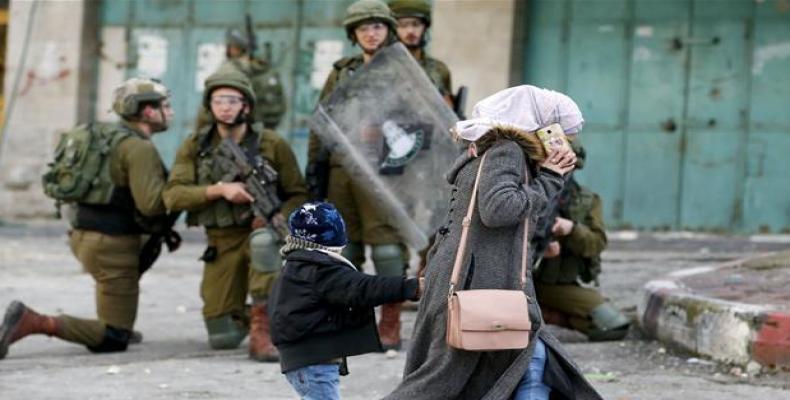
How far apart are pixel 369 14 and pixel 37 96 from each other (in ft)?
29.6

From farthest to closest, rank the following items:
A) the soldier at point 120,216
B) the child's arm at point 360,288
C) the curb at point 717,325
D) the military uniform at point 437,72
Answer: the military uniform at point 437,72 → the soldier at point 120,216 → the curb at point 717,325 → the child's arm at point 360,288

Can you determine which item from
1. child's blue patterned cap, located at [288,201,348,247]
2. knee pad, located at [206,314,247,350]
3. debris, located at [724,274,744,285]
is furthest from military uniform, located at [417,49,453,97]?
child's blue patterned cap, located at [288,201,348,247]

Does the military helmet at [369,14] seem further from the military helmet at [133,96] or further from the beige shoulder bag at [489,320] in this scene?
the beige shoulder bag at [489,320]

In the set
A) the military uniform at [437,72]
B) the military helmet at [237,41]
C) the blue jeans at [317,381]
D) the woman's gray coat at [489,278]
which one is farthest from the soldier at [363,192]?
the military helmet at [237,41]

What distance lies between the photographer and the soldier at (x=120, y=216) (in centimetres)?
855

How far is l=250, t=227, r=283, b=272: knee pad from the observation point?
8.15 metres

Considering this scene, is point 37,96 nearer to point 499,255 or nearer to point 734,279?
point 734,279

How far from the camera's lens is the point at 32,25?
54.7 feet

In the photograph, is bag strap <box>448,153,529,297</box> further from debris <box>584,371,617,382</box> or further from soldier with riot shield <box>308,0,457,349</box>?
soldier with riot shield <box>308,0,457,349</box>

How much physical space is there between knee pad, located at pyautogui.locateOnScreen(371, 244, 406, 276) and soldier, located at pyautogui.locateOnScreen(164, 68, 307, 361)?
0.47m

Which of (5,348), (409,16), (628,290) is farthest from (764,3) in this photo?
(5,348)

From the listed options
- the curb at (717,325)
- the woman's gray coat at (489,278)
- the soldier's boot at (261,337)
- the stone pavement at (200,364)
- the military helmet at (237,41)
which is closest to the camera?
the woman's gray coat at (489,278)

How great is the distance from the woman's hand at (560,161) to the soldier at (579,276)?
308 centimetres

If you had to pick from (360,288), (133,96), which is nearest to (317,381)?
(360,288)
